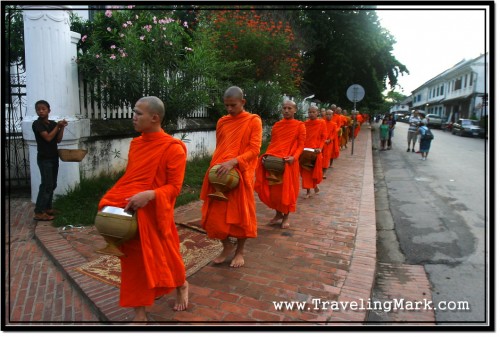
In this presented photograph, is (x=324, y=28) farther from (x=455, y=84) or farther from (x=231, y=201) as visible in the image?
(x=455, y=84)

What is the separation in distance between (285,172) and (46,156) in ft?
11.0

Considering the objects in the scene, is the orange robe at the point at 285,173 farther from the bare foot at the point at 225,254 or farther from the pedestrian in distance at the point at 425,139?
the pedestrian in distance at the point at 425,139

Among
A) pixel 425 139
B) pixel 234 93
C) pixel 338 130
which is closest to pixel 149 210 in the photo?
pixel 234 93

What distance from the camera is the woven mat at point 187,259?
11.9 ft

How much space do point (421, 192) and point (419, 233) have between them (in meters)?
3.23

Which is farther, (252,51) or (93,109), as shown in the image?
(252,51)

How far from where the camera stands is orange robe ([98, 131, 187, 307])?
258cm

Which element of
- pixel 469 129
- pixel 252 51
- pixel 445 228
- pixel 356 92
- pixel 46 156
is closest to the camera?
pixel 46 156

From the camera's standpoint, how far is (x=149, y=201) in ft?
8.40

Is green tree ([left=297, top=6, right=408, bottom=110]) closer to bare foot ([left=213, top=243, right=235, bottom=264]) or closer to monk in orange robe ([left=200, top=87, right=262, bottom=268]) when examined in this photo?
monk in orange robe ([left=200, top=87, right=262, bottom=268])

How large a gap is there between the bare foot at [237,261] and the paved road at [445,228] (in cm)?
188

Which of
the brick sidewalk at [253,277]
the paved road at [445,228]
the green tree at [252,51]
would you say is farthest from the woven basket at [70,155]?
the green tree at [252,51]

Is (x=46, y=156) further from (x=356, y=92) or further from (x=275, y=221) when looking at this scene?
(x=356, y=92)

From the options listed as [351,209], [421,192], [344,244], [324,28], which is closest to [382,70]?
[324,28]
